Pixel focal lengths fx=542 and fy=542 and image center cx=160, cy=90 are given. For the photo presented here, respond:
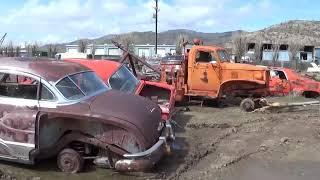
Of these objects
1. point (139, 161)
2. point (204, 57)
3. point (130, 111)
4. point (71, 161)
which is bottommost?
point (71, 161)

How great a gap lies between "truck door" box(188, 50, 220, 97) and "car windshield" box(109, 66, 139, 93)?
18.2 feet

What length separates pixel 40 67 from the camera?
9.17m

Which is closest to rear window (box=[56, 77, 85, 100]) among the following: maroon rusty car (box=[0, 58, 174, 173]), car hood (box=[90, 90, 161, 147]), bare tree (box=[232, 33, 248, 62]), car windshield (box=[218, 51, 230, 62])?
maroon rusty car (box=[0, 58, 174, 173])

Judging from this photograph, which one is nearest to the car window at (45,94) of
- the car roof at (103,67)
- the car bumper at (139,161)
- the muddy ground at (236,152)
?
the muddy ground at (236,152)

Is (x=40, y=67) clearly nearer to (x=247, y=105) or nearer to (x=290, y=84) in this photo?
(x=247, y=105)

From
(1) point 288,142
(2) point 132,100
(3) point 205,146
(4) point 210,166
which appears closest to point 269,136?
(1) point 288,142

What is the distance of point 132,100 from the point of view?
937cm

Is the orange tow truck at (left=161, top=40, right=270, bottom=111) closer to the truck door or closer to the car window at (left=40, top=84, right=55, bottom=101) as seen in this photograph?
the truck door

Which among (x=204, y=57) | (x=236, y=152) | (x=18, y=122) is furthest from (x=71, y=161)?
(x=204, y=57)

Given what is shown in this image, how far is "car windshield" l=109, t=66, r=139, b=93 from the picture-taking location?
1277 centimetres

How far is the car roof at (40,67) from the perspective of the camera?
9039 mm

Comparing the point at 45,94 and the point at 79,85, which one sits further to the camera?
the point at 79,85

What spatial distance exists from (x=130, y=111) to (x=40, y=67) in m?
1.77

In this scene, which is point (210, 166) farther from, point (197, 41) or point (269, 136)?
point (197, 41)
